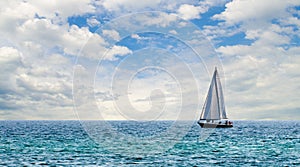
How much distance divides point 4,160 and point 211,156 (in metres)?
24.5

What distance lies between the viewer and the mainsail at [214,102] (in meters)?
102

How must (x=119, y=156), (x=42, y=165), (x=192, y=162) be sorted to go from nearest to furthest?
(x=42, y=165), (x=192, y=162), (x=119, y=156)

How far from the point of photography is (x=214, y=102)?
335ft

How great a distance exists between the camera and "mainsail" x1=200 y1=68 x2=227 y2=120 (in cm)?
10188

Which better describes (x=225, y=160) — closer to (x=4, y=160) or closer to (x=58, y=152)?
(x=58, y=152)

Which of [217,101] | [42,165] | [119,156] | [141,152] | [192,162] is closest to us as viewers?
[42,165]

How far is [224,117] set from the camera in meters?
105

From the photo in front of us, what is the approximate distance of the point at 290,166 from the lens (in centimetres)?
3756

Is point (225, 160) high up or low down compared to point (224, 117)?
down

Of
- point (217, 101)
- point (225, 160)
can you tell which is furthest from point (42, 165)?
point (217, 101)

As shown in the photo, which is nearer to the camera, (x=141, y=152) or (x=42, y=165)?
(x=42, y=165)

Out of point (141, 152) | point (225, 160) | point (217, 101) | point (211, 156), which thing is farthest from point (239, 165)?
point (217, 101)

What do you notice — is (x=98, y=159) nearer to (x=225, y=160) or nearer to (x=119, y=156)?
(x=119, y=156)

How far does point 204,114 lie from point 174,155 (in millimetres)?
60415
